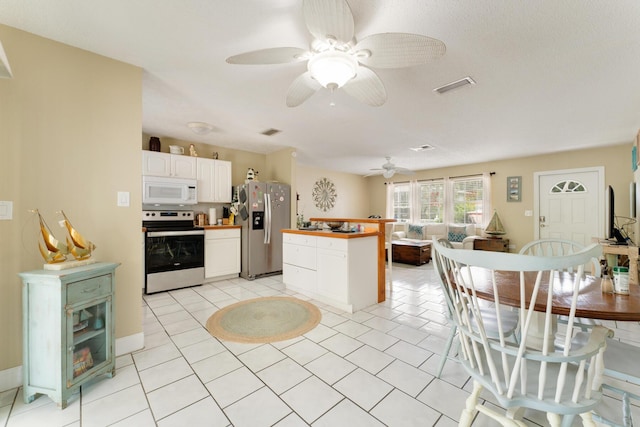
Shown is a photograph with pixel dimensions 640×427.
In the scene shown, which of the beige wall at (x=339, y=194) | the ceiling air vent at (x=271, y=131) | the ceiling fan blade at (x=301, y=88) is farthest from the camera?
the beige wall at (x=339, y=194)

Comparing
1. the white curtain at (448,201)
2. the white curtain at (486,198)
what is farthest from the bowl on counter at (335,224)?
the white curtain at (486,198)

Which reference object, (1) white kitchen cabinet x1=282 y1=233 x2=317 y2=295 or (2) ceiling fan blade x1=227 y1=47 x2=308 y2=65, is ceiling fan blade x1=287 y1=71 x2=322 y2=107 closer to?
(2) ceiling fan blade x1=227 y1=47 x2=308 y2=65

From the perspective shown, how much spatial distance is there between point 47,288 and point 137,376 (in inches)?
32.2

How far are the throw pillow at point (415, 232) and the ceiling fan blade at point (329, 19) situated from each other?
5.87m

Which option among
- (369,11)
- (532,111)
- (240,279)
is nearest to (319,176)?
(240,279)

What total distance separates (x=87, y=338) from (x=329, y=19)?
7.81 feet

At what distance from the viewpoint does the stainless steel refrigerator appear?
Result: 4.39m

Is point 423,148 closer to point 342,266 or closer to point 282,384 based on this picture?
point 342,266

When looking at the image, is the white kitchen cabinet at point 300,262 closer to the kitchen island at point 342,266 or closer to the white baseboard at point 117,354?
the kitchen island at point 342,266

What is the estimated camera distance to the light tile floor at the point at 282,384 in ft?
4.69

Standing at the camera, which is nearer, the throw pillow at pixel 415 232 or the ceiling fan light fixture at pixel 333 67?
the ceiling fan light fixture at pixel 333 67

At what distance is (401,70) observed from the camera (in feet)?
7.23

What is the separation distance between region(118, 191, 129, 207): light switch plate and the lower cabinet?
1.98m

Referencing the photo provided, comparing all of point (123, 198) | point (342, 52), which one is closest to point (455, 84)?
point (342, 52)
